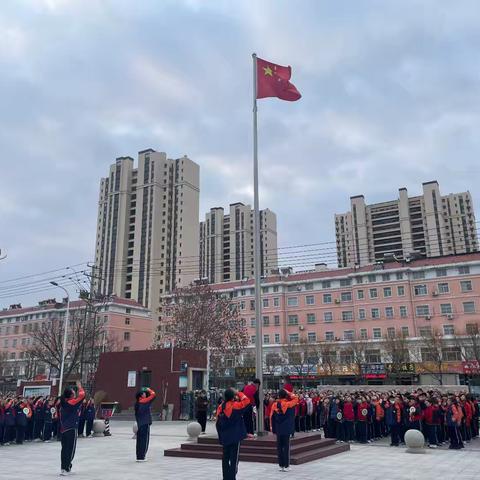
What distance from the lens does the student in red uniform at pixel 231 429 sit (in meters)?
8.78

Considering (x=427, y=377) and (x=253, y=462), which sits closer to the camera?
(x=253, y=462)

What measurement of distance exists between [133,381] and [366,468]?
832 inches

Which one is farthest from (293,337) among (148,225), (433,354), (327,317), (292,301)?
(148,225)

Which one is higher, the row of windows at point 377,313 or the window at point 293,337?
the row of windows at point 377,313

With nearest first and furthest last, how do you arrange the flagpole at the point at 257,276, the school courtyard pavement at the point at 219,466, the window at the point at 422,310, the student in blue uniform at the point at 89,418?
the school courtyard pavement at the point at 219,466, the flagpole at the point at 257,276, the student in blue uniform at the point at 89,418, the window at the point at 422,310

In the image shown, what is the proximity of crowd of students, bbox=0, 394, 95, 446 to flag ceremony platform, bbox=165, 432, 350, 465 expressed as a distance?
4316 millimetres

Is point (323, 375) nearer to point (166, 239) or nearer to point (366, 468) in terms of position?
point (366, 468)

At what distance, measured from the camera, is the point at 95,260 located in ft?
359

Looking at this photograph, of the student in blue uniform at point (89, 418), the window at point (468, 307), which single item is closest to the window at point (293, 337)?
the window at point (468, 307)

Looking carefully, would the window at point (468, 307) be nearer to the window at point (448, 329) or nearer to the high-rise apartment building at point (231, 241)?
the window at point (448, 329)

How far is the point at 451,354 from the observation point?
51812 millimetres

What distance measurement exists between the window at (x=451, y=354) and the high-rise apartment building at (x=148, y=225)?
58.9 meters

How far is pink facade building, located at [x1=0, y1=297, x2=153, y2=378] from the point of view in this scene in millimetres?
78125

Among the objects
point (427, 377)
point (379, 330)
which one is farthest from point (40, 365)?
point (427, 377)
